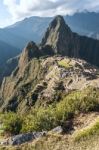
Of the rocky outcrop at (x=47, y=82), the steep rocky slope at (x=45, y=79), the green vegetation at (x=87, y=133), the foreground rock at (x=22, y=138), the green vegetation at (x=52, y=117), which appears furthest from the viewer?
the steep rocky slope at (x=45, y=79)

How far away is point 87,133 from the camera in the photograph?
2211cm

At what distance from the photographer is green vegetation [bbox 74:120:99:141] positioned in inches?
867

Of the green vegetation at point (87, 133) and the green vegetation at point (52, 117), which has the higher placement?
the green vegetation at point (52, 117)

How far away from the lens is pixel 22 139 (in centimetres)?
2295

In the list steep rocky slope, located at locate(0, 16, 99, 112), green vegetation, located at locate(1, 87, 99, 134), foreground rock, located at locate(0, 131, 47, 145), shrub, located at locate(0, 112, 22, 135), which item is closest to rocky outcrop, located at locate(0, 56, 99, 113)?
steep rocky slope, located at locate(0, 16, 99, 112)

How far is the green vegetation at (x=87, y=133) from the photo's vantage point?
22.0 metres

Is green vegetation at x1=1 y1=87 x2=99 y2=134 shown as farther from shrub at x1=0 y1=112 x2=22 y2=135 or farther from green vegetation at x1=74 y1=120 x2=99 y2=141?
green vegetation at x1=74 y1=120 x2=99 y2=141

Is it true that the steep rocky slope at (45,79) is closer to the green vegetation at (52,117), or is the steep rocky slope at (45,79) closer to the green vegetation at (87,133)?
the green vegetation at (52,117)

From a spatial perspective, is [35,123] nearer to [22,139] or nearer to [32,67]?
[22,139]

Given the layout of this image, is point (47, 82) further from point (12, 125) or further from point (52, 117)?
point (52, 117)

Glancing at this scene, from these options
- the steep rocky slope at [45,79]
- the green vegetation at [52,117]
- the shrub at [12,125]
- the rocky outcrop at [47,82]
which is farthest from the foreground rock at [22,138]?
the steep rocky slope at [45,79]

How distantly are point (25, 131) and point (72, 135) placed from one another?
3392 millimetres

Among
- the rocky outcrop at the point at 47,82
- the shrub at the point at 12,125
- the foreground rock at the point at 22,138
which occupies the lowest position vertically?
the foreground rock at the point at 22,138

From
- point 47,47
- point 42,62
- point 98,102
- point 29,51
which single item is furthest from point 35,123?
point 47,47
